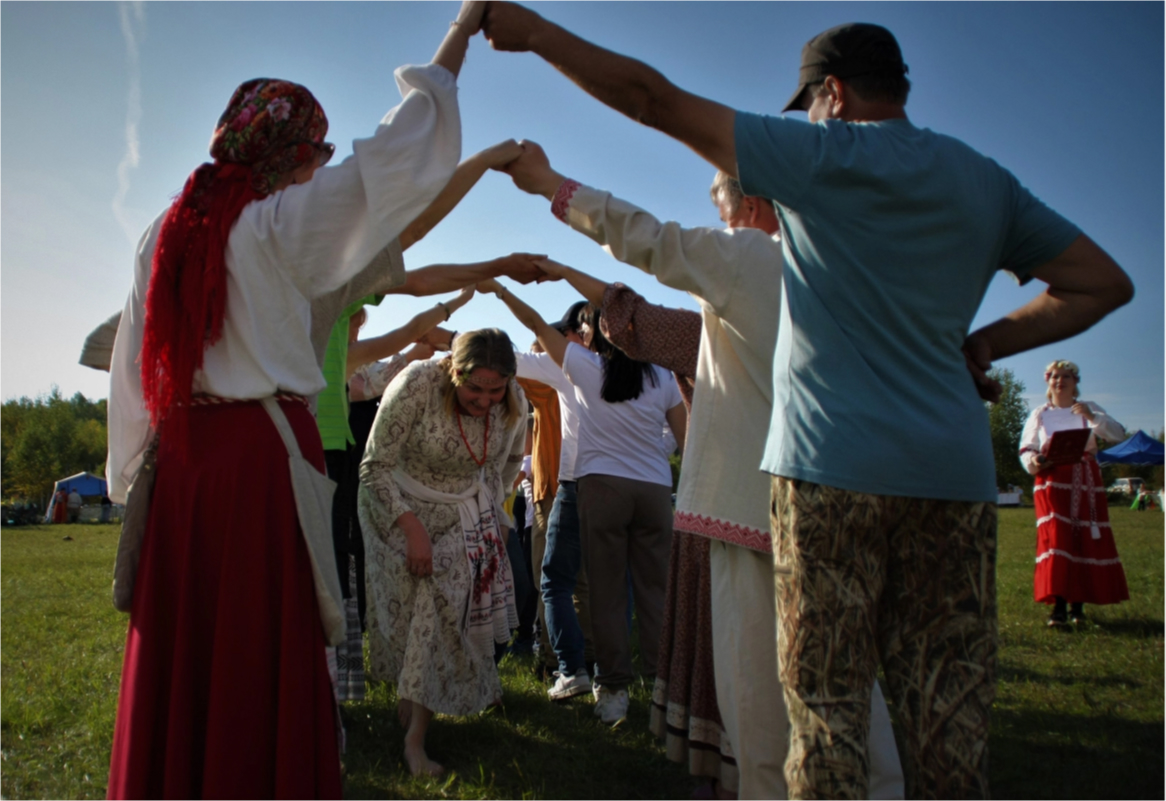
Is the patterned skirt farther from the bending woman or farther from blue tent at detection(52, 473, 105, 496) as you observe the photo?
blue tent at detection(52, 473, 105, 496)

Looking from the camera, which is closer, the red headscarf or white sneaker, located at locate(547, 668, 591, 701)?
the red headscarf

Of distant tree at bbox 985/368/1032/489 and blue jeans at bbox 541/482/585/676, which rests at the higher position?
distant tree at bbox 985/368/1032/489

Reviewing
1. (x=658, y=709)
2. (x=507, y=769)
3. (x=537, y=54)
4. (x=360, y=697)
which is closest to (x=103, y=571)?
(x=360, y=697)

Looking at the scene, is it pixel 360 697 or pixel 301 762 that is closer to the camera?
pixel 301 762

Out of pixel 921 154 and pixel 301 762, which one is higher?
pixel 921 154

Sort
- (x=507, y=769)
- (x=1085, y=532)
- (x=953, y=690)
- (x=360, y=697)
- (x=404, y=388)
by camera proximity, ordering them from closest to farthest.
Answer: (x=953, y=690) → (x=507, y=769) → (x=404, y=388) → (x=360, y=697) → (x=1085, y=532)

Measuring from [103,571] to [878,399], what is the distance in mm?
14426

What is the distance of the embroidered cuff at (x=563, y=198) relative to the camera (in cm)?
247

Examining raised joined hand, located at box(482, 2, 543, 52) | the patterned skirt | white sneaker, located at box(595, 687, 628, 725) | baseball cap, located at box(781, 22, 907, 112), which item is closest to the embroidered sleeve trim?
the patterned skirt

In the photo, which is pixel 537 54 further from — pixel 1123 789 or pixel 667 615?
pixel 1123 789

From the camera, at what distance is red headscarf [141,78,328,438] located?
1993mm

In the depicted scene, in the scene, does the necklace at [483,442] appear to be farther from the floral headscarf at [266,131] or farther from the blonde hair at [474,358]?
the floral headscarf at [266,131]

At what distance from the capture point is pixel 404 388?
4.20 metres

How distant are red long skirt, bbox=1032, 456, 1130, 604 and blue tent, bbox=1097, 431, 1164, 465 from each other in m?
54.1
